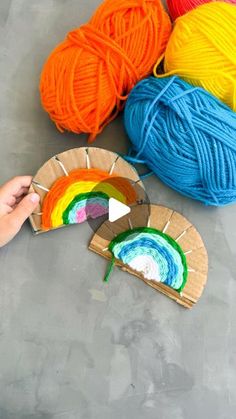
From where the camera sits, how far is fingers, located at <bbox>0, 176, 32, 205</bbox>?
2.56ft

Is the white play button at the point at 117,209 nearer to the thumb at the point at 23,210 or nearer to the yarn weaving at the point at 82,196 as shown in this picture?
the yarn weaving at the point at 82,196

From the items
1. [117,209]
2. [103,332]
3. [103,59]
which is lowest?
[103,332]

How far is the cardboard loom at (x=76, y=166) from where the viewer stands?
2.63 feet

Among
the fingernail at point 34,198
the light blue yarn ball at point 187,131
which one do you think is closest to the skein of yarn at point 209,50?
the light blue yarn ball at point 187,131

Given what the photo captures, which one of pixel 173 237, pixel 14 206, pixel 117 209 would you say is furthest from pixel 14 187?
pixel 173 237

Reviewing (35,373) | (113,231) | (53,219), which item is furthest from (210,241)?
(35,373)

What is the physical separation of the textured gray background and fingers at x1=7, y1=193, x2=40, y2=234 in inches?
2.6

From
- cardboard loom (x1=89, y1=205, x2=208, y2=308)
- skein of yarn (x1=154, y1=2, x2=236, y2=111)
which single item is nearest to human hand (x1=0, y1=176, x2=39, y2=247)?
cardboard loom (x1=89, y1=205, x2=208, y2=308)

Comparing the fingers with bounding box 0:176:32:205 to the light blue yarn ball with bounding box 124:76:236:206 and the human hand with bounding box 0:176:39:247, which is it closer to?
the human hand with bounding box 0:176:39:247

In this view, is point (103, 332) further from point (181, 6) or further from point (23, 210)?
point (181, 6)

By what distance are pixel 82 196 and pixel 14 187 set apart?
0.13m

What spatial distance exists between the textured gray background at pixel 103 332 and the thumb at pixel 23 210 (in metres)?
0.07

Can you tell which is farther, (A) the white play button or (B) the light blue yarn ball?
(A) the white play button

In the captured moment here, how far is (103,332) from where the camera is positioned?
0.78 m
